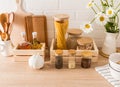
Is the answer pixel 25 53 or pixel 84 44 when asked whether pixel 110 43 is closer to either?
pixel 84 44

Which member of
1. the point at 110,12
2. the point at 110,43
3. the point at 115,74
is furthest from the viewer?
the point at 110,43

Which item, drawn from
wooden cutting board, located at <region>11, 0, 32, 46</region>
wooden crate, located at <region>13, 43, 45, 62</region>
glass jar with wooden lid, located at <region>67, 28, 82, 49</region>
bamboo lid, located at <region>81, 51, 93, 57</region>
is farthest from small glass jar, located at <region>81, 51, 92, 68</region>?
wooden cutting board, located at <region>11, 0, 32, 46</region>

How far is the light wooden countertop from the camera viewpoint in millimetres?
1003

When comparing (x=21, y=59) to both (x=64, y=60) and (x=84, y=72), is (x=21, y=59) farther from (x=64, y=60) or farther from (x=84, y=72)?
(x=84, y=72)

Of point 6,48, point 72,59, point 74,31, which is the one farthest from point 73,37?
point 6,48

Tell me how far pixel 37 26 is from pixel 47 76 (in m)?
0.37

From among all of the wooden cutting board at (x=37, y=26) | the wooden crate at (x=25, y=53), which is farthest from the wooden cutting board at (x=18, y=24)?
the wooden crate at (x=25, y=53)

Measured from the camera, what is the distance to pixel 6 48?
126cm

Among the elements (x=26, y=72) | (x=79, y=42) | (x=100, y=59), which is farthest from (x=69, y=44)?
(x=26, y=72)

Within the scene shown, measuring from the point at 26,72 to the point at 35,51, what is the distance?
140mm

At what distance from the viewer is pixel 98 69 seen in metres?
1.14

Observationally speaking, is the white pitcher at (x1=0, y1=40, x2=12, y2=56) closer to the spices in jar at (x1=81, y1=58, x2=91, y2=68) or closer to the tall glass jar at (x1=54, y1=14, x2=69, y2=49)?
the tall glass jar at (x1=54, y1=14, x2=69, y2=49)

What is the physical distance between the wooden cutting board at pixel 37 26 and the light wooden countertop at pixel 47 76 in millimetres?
209

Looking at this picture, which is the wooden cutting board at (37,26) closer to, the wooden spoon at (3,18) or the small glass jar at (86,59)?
the wooden spoon at (3,18)
